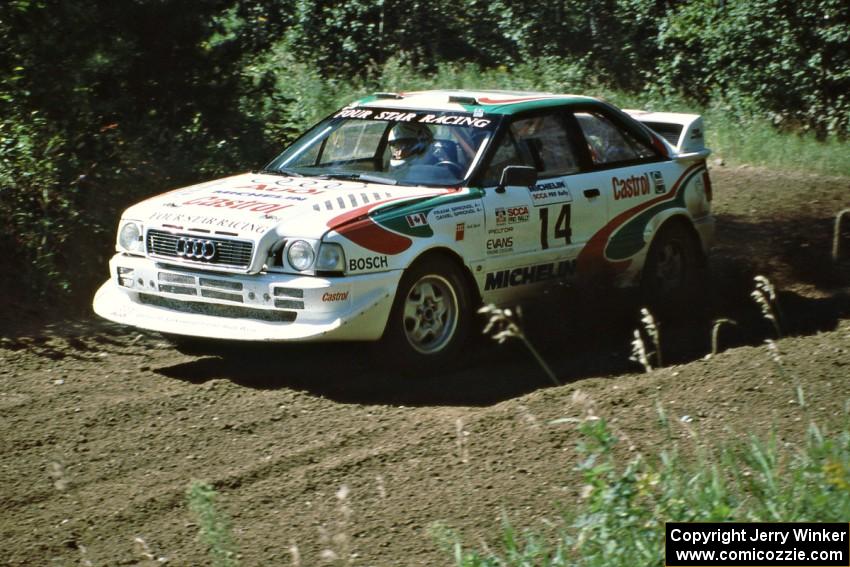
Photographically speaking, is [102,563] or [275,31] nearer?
[102,563]

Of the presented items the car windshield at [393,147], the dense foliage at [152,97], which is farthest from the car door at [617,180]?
the dense foliage at [152,97]

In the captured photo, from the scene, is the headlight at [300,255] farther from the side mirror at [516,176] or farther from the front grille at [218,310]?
the side mirror at [516,176]

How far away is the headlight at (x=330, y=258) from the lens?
718 centimetres

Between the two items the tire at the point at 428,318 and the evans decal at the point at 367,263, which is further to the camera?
the tire at the point at 428,318

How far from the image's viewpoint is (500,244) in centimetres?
815

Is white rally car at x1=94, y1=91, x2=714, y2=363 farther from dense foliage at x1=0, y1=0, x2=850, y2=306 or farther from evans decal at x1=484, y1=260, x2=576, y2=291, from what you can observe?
dense foliage at x1=0, y1=0, x2=850, y2=306

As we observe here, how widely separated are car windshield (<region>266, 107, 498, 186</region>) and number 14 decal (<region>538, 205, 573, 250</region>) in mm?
628

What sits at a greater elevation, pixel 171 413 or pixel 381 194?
pixel 381 194

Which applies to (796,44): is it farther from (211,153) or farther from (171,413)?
(171,413)

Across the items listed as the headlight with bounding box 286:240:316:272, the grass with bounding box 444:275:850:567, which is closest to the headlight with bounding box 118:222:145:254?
the headlight with bounding box 286:240:316:272

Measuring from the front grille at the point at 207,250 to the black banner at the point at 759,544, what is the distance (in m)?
3.59

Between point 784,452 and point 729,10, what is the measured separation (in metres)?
13.6

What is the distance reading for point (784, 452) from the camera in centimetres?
564

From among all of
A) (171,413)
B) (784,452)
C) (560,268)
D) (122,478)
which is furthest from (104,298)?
(784,452)
